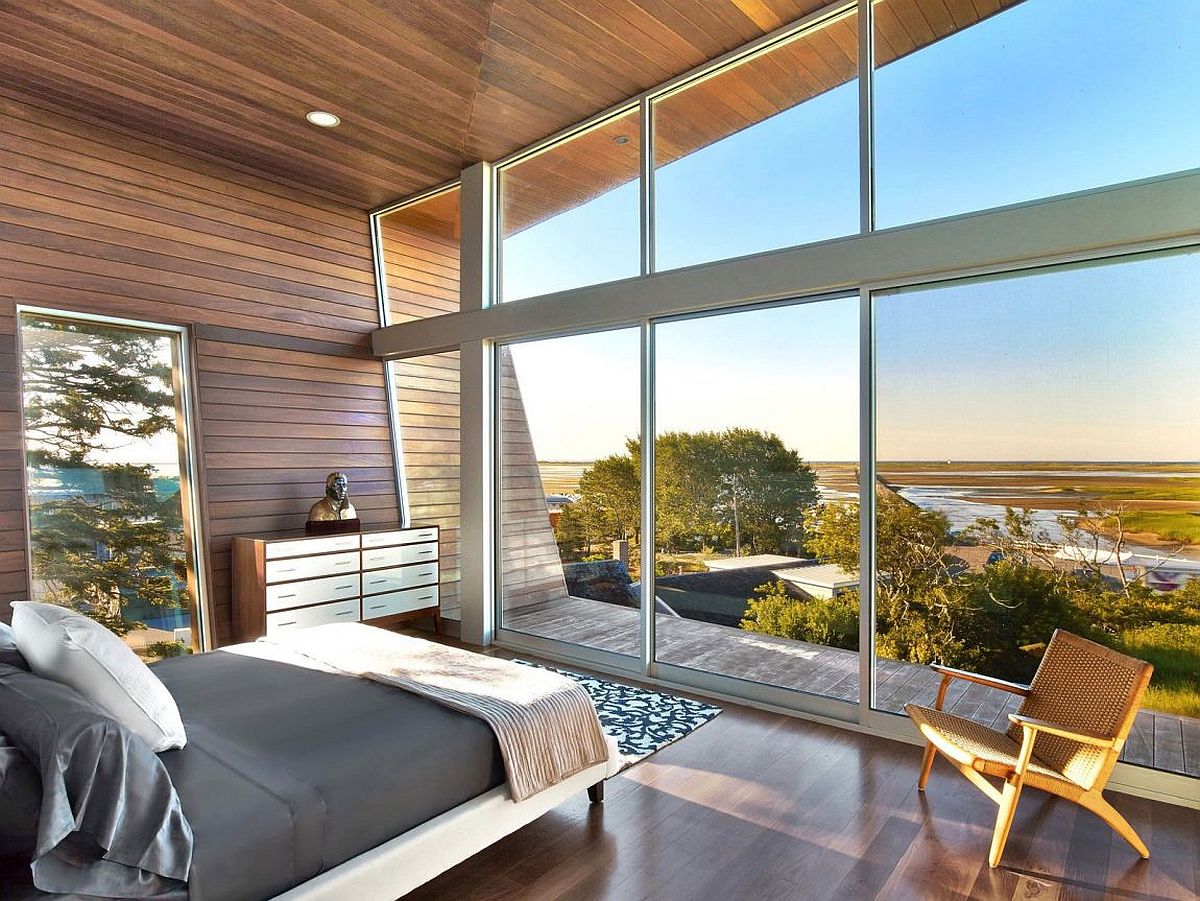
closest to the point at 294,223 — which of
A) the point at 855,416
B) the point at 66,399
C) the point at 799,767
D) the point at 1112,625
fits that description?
the point at 66,399

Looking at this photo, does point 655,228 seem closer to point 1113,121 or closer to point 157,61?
point 1113,121

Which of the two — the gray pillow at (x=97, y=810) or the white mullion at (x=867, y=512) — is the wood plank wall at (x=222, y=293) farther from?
the white mullion at (x=867, y=512)

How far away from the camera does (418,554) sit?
18.8 feet

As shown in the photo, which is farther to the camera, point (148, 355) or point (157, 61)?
point (148, 355)

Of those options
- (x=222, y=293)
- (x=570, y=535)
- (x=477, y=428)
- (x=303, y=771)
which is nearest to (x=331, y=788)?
(x=303, y=771)

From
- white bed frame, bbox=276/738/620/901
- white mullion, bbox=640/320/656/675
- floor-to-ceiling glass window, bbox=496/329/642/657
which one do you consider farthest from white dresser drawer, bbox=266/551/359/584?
white bed frame, bbox=276/738/620/901

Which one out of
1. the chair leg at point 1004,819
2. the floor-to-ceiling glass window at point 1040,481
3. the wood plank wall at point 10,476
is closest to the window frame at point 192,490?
the wood plank wall at point 10,476

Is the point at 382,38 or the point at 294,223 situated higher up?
the point at 382,38

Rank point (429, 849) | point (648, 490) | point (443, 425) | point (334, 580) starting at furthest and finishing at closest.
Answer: point (443, 425) → point (334, 580) → point (648, 490) → point (429, 849)

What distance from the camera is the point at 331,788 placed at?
205cm

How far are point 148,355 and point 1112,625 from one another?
5.70 m

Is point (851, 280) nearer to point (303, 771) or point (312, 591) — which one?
point (303, 771)

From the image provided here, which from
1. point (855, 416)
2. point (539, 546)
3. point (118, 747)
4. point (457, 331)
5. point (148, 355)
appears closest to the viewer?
point (118, 747)

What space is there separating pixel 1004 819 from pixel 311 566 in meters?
4.31
